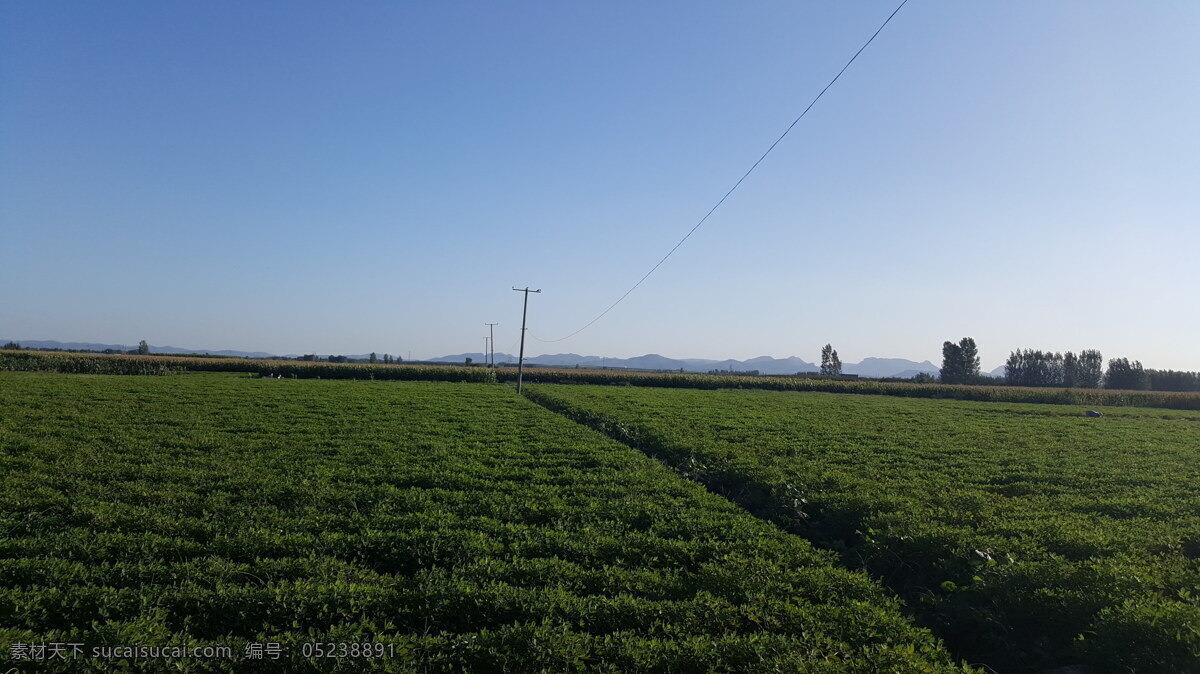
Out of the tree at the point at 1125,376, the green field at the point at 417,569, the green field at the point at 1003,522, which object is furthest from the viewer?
the tree at the point at 1125,376

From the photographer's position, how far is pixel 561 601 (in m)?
6.88

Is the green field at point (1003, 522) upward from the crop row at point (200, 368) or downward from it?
downward

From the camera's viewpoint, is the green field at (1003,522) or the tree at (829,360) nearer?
the green field at (1003,522)

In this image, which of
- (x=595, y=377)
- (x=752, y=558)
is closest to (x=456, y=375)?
(x=595, y=377)

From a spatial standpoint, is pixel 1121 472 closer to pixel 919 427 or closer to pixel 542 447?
pixel 919 427

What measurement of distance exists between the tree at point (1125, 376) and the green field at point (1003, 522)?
145961mm

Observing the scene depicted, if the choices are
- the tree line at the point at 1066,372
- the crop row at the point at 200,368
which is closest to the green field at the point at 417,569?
the crop row at the point at 200,368

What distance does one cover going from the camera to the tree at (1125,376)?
133 meters

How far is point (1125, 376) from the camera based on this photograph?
134500 mm

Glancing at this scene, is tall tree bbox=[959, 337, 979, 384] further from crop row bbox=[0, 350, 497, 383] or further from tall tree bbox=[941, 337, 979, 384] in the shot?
crop row bbox=[0, 350, 497, 383]

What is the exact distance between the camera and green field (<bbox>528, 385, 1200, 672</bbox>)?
285 inches

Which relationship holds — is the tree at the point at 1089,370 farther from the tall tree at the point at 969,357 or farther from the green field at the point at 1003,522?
the green field at the point at 1003,522

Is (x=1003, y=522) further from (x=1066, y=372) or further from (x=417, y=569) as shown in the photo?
(x=1066, y=372)

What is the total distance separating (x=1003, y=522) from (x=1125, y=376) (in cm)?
16926
